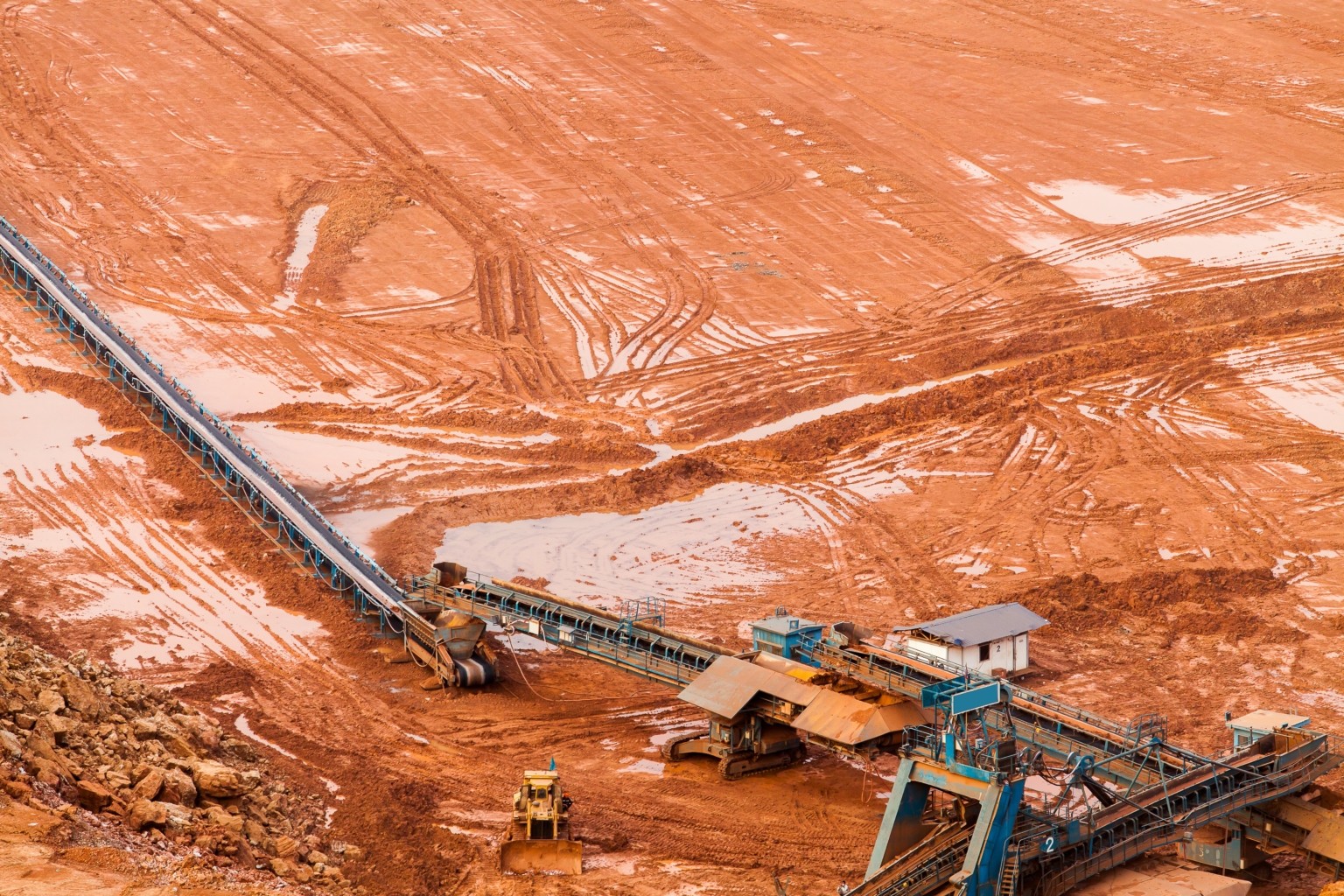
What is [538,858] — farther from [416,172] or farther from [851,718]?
[416,172]

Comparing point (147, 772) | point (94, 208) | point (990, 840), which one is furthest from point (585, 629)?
point (94, 208)

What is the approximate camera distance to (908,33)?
5300cm

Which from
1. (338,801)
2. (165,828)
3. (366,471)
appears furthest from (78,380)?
(165,828)

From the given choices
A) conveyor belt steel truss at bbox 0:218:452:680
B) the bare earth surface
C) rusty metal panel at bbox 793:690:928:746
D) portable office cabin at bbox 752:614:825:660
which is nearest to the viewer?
rusty metal panel at bbox 793:690:928:746

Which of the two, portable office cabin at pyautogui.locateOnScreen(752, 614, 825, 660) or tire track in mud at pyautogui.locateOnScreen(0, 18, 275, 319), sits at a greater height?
tire track in mud at pyautogui.locateOnScreen(0, 18, 275, 319)

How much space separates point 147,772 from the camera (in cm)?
1925

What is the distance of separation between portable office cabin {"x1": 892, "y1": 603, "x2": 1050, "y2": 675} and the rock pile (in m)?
8.57

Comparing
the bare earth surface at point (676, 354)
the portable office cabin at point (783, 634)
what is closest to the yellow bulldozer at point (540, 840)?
the bare earth surface at point (676, 354)

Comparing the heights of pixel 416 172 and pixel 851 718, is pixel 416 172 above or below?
above

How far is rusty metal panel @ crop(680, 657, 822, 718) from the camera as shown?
2222cm

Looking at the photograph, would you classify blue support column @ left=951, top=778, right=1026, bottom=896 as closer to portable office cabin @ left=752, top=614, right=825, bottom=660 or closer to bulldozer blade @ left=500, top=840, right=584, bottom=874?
bulldozer blade @ left=500, top=840, right=584, bottom=874

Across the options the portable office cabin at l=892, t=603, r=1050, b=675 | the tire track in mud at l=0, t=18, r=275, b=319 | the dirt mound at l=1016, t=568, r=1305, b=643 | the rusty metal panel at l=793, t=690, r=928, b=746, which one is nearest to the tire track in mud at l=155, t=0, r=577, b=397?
the tire track in mud at l=0, t=18, r=275, b=319

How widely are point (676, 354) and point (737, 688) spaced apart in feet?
49.8

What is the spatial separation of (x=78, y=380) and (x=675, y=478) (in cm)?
1141
